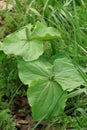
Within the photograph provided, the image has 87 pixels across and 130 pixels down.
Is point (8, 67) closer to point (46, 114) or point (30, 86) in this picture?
point (30, 86)

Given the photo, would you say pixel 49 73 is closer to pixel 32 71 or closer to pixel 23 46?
pixel 32 71

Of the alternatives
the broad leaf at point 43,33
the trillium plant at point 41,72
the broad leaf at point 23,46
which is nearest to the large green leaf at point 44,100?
the trillium plant at point 41,72

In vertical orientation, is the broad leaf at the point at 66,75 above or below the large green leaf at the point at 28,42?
below

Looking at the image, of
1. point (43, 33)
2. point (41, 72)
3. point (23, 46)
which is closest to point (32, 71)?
point (41, 72)

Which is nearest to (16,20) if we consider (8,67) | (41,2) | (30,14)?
(30,14)

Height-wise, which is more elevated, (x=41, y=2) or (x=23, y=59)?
Result: (x=41, y=2)

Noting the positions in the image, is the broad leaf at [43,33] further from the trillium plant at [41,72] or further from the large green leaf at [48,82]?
the large green leaf at [48,82]

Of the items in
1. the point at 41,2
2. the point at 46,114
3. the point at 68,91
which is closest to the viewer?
the point at 46,114

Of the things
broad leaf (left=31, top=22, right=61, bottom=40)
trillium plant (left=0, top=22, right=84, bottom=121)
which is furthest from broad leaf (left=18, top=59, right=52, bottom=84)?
broad leaf (left=31, top=22, right=61, bottom=40)
